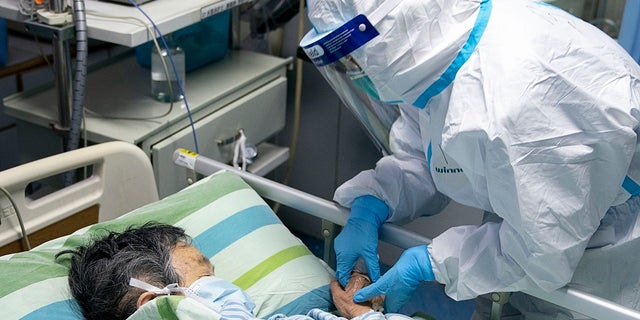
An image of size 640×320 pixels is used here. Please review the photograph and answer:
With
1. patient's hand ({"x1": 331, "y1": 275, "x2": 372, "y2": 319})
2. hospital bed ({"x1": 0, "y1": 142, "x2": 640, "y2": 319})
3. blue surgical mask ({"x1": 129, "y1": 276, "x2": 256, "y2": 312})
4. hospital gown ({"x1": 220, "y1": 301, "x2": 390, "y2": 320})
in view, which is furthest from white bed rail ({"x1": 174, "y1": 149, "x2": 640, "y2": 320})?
blue surgical mask ({"x1": 129, "y1": 276, "x2": 256, "y2": 312})

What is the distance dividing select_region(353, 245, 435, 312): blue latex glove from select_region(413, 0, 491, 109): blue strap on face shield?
0.34 meters

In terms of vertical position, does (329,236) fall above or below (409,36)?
below

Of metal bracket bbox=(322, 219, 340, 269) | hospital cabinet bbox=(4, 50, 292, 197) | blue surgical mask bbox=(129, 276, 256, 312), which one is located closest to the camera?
blue surgical mask bbox=(129, 276, 256, 312)

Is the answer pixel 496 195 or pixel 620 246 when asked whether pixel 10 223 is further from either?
pixel 620 246

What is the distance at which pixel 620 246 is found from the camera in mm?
1660

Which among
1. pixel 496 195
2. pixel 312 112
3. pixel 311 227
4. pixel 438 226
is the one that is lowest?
pixel 311 227

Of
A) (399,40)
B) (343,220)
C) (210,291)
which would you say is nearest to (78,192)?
(210,291)

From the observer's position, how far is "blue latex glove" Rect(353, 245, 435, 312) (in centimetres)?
163

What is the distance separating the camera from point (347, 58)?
1.55 m

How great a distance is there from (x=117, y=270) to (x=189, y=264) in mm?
149

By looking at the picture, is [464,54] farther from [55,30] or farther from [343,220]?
[55,30]

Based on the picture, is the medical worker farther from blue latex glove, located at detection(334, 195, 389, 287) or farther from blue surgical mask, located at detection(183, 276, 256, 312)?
blue surgical mask, located at detection(183, 276, 256, 312)

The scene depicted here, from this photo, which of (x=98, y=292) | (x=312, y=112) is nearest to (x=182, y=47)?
(x=312, y=112)

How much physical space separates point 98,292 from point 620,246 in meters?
1.09
